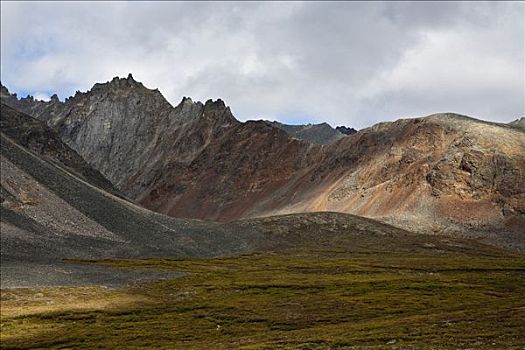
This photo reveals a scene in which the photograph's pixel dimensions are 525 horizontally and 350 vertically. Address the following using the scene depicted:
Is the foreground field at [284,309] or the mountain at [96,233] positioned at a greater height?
the mountain at [96,233]

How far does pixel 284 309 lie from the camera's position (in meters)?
88.4

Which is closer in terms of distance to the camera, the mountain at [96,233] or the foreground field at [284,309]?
the foreground field at [284,309]

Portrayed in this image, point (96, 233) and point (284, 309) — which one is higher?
point (96, 233)

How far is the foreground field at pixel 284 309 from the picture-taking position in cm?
6050

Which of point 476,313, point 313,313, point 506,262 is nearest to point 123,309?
point 313,313

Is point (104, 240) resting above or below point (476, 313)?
above

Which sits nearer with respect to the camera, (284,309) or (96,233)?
(284,309)

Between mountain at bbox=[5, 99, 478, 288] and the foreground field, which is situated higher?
mountain at bbox=[5, 99, 478, 288]

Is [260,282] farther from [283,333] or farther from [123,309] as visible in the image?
[283,333]

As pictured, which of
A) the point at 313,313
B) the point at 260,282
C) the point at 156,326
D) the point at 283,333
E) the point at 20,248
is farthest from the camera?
the point at 20,248

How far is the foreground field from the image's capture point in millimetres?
60500

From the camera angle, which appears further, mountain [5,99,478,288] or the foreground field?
mountain [5,99,478,288]

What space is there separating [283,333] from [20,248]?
69350mm

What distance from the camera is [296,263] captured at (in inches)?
5630
